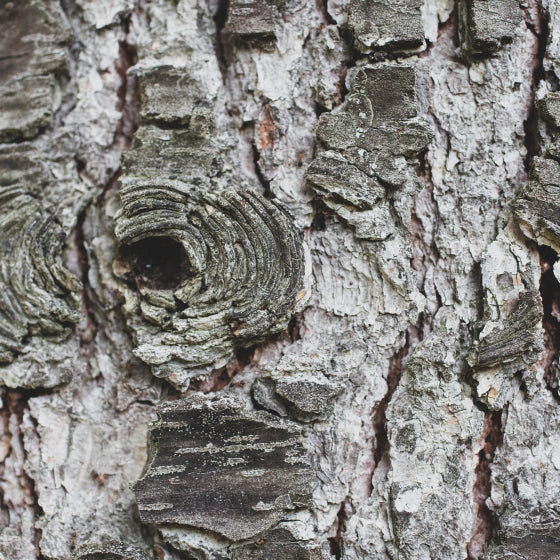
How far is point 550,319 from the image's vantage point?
0.90m

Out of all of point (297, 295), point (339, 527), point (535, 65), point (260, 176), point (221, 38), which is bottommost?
point (339, 527)

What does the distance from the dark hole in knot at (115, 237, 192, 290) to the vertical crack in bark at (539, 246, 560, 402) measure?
627mm

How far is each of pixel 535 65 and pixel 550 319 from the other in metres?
0.45

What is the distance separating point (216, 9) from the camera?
98 centimetres

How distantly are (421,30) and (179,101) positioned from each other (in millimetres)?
441

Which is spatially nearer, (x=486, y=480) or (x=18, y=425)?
(x=486, y=480)

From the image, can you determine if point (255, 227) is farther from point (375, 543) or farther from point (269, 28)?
point (375, 543)

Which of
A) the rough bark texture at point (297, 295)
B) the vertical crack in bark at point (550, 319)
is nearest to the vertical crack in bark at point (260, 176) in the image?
the rough bark texture at point (297, 295)

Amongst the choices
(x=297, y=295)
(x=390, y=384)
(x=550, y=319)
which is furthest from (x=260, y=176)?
(x=550, y=319)

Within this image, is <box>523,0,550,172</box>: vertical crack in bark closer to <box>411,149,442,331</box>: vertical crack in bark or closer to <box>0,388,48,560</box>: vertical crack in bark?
<box>411,149,442,331</box>: vertical crack in bark

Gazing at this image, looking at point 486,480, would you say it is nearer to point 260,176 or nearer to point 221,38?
point 260,176

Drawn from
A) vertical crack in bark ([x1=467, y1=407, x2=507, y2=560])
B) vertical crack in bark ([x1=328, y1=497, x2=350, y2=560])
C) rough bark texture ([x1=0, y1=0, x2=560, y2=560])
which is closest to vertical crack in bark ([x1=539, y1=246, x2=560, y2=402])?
rough bark texture ([x1=0, y1=0, x2=560, y2=560])

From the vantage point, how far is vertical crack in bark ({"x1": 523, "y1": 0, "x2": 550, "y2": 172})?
91 cm

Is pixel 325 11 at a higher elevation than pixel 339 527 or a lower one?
higher
